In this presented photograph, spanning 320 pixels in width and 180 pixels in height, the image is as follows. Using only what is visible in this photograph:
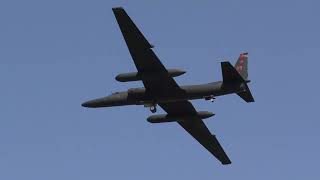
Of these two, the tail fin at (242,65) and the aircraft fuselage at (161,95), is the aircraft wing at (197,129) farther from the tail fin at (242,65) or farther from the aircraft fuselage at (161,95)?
the tail fin at (242,65)

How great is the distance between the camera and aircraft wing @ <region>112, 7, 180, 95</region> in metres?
63.3

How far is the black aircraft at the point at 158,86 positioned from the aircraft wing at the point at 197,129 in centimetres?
6

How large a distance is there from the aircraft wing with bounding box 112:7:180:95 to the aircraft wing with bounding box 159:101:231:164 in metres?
5.42

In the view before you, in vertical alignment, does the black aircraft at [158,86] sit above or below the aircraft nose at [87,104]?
above

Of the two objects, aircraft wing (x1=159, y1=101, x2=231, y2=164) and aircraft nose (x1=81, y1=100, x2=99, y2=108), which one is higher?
aircraft nose (x1=81, y1=100, x2=99, y2=108)

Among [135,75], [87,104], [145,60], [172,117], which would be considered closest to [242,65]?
[172,117]

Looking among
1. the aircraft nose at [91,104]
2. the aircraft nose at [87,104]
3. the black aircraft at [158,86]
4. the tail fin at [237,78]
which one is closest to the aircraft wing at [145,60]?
the black aircraft at [158,86]

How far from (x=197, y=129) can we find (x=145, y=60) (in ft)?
45.9

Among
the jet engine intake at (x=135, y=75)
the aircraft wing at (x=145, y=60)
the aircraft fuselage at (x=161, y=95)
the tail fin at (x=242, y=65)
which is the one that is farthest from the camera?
the tail fin at (x=242, y=65)

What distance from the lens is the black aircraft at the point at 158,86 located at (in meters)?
64.4

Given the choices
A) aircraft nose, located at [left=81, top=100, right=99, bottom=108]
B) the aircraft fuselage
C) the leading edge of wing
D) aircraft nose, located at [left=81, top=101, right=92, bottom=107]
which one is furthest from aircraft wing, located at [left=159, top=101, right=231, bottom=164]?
the leading edge of wing

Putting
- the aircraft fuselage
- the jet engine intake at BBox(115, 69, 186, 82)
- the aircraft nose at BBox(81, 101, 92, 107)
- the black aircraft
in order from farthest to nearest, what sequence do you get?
the aircraft nose at BBox(81, 101, 92, 107)
the aircraft fuselage
the jet engine intake at BBox(115, 69, 186, 82)
the black aircraft

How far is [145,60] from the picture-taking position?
6581cm

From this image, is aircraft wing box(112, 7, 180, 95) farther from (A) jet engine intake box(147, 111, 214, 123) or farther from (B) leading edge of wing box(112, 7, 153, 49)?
(A) jet engine intake box(147, 111, 214, 123)
